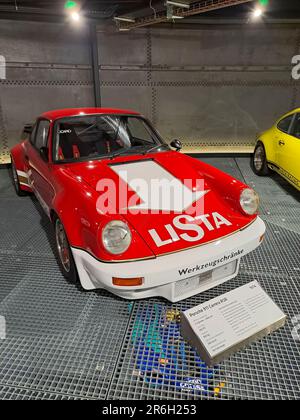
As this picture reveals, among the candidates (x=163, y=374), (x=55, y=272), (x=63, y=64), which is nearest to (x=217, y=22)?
(x=63, y=64)

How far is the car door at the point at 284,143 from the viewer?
3943 millimetres

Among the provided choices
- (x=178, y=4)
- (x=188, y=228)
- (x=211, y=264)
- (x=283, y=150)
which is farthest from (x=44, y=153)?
(x=283, y=150)

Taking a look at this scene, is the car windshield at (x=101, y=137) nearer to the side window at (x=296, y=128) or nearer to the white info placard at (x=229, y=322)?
the white info placard at (x=229, y=322)

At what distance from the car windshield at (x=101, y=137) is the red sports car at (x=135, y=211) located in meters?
0.01

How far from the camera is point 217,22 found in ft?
17.5

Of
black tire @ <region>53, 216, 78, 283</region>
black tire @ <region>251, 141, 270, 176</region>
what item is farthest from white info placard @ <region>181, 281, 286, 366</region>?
black tire @ <region>251, 141, 270, 176</region>

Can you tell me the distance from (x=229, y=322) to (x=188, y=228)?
2.12 feet

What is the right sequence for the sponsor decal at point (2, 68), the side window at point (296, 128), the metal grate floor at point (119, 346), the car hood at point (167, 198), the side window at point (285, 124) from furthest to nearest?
the sponsor decal at point (2, 68)
the side window at point (285, 124)
the side window at point (296, 128)
the car hood at point (167, 198)
the metal grate floor at point (119, 346)

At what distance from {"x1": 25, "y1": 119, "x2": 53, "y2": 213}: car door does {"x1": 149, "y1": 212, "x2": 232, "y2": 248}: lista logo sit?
1218 millimetres

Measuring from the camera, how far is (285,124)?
4.25 metres

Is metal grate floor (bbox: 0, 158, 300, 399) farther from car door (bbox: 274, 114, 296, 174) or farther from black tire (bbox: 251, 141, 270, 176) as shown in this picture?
black tire (bbox: 251, 141, 270, 176)

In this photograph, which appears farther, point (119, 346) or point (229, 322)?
point (119, 346)

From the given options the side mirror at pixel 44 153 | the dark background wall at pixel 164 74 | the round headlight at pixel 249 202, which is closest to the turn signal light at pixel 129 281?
the round headlight at pixel 249 202

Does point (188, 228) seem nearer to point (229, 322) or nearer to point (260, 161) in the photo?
point (229, 322)
